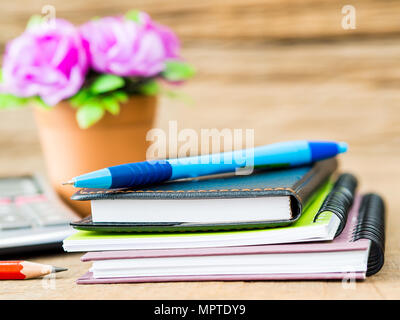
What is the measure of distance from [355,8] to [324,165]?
1.64ft

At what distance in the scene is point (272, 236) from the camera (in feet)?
1.61

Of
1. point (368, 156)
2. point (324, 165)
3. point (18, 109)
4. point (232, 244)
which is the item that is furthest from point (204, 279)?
point (18, 109)

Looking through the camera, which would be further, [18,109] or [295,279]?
[18,109]

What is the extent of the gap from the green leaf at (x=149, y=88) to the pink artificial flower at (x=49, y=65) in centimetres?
9

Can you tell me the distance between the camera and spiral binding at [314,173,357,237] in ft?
1.73

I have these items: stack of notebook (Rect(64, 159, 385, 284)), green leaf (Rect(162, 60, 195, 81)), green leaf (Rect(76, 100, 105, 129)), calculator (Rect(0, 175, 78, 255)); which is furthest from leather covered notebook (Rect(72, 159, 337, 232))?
green leaf (Rect(162, 60, 195, 81))

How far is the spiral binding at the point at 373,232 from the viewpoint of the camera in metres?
0.50

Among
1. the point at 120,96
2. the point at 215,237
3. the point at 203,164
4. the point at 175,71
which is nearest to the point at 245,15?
the point at 175,71

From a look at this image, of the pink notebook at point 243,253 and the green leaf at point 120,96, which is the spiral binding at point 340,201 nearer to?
the pink notebook at point 243,253

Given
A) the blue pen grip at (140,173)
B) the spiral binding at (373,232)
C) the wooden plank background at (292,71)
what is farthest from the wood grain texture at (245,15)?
the blue pen grip at (140,173)

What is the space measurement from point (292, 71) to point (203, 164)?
62 centimetres

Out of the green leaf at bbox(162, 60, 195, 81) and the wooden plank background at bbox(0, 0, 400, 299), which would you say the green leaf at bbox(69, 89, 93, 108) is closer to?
the green leaf at bbox(162, 60, 195, 81)

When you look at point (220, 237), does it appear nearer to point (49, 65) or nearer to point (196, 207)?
point (196, 207)

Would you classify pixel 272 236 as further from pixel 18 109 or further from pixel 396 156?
pixel 18 109
